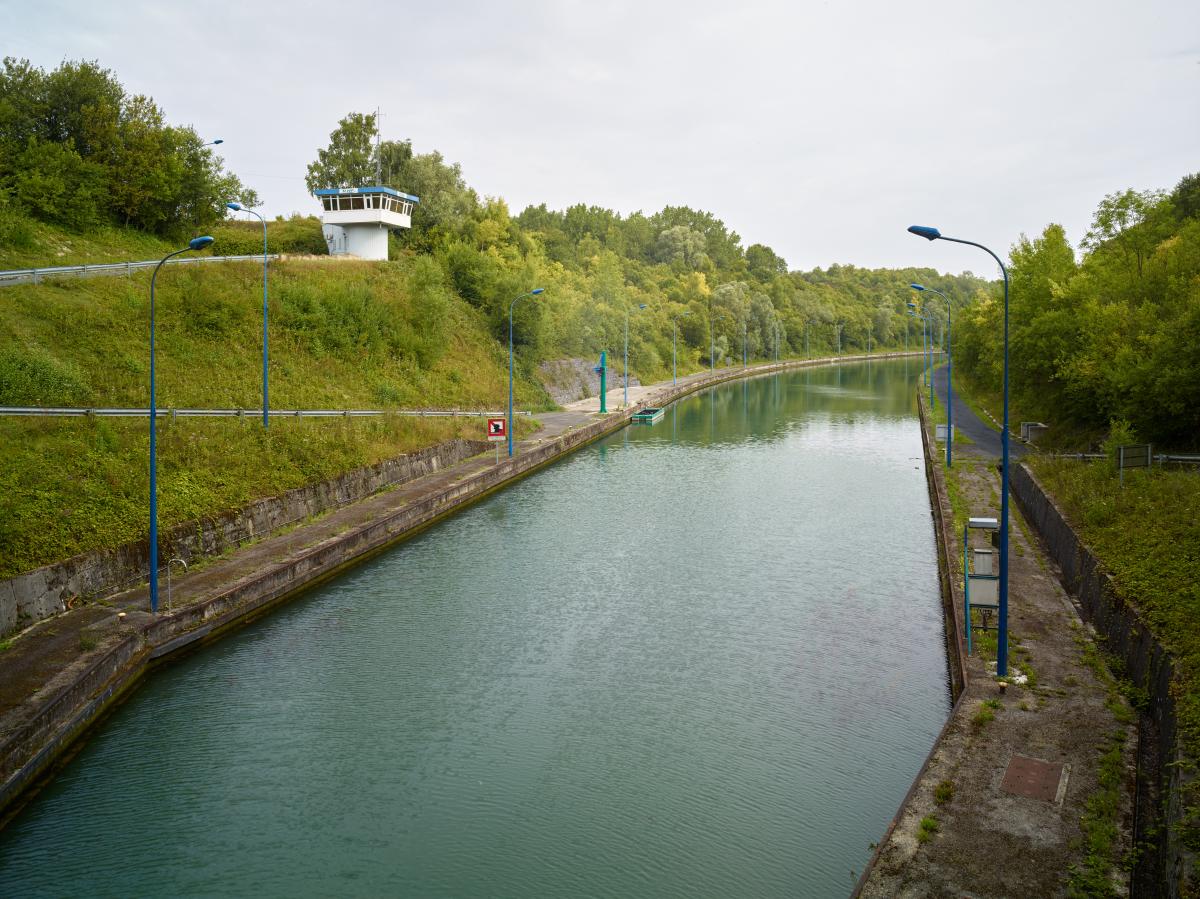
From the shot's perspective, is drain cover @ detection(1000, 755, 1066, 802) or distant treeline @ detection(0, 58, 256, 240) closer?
drain cover @ detection(1000, 755, 1066, 802)

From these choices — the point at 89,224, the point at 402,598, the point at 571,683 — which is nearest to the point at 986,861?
the point at 571,683

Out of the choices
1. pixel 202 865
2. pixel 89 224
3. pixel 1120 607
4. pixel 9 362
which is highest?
pixel 89 224

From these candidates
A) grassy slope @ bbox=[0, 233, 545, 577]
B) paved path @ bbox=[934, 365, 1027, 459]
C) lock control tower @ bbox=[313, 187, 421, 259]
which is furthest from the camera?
lock control tower @ bbox=[313, 187, 421, 259]

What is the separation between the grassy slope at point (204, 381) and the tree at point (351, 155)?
1447cm

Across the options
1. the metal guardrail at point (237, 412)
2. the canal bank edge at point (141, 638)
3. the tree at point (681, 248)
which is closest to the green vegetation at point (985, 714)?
the canal bank edge at point (141, 638)

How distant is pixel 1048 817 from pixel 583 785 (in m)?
5.27

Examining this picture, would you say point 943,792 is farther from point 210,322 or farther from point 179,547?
point 210,322

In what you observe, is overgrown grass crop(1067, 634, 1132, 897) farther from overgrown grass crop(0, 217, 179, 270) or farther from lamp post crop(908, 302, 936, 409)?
lamp post crop(908, 302, 936, 409)

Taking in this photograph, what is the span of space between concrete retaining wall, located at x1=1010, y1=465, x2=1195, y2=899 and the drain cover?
2.52ft

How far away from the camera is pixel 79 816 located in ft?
36.1

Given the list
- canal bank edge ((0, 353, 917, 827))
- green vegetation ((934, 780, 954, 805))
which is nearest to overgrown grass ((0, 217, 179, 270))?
canal bank edge ((0, 353, 917, 827))

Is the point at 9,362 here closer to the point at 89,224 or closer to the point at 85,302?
the point at 85,302

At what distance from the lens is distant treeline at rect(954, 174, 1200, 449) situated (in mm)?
22391

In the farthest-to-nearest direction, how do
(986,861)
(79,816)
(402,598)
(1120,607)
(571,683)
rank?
(402,598) → (571,683) → (1120,607) → (79,816) → (986,861)
